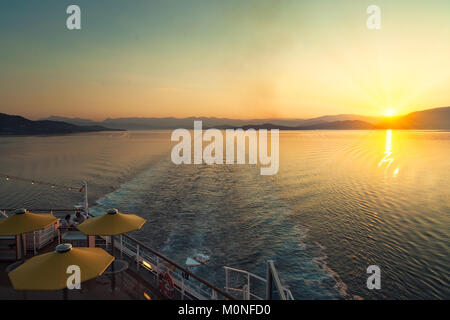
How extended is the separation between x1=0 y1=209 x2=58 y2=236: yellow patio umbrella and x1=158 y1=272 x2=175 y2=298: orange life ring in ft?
17.2

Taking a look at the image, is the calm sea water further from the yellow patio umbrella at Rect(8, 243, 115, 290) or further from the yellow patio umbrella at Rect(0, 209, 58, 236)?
the yellow patio umbrella at Rect(8, 243, 115, 290)

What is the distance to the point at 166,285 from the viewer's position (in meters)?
8.59

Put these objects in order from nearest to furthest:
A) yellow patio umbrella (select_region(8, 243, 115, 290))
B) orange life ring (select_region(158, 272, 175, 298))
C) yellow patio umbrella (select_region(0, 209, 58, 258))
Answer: yellow patio umbrella (select_region(8, 243, 115, 290)), orange life ring (select_region(158, 272, 175, 298)), yellow patio umbrella (select_region(0, 209, 58, 258))

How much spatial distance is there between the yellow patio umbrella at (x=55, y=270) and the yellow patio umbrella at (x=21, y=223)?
11.4 feet

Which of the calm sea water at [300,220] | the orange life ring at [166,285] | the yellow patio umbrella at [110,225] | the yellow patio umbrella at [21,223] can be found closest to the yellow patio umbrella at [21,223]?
Result: the yellow patio umbrella at [21,223]

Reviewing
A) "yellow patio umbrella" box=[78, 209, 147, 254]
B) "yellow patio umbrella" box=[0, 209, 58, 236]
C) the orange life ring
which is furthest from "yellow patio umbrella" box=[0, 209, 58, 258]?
the orange life ring

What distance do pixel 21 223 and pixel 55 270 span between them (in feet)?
15.8

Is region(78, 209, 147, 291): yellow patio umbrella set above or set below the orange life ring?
above

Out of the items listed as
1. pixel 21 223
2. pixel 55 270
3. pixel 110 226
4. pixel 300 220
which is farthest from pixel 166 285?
pixel 300 220

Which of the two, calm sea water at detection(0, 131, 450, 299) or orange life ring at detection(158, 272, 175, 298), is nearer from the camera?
orange life ring at detection(158, 272, 175, 298)

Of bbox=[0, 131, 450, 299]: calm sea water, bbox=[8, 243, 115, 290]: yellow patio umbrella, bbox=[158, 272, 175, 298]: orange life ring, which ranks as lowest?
bbox=[0, 131, 450, 299]: calm sea water

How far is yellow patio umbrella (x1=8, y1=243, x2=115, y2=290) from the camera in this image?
617 centimetres

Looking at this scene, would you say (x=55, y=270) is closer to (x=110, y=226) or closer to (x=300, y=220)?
(x=110, y=226)
